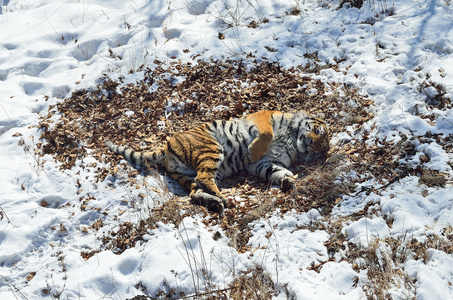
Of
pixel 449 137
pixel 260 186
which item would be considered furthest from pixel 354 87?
pixel 260 186

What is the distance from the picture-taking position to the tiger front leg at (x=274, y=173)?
4766 millimetres

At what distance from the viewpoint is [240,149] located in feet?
18.0

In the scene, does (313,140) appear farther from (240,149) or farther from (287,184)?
(240,149)

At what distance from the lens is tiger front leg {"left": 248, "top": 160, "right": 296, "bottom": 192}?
4.77m

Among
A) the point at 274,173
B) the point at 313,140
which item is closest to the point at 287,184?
the point at 274,173

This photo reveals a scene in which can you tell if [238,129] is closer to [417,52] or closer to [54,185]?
[54,185]

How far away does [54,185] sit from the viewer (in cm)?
484

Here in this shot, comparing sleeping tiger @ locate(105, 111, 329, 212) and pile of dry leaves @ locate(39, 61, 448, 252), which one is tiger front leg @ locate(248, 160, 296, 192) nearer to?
sleeping tiger @ locate(105, 111, 329, 212)

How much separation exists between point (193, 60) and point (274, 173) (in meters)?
3.31

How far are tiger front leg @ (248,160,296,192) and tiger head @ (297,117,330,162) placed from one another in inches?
17.8

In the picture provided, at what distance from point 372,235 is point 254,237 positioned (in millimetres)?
1194

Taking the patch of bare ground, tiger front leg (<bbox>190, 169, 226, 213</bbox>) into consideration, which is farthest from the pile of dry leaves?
tiger front leg (<bbox>190, 169, 226, 213</bbox>)

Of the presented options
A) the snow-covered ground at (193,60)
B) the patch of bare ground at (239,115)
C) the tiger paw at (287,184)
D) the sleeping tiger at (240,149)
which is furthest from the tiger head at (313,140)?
the tiger paw at (287,184)

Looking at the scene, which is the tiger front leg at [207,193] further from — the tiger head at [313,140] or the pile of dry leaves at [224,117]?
the tiger head at [313,140]
